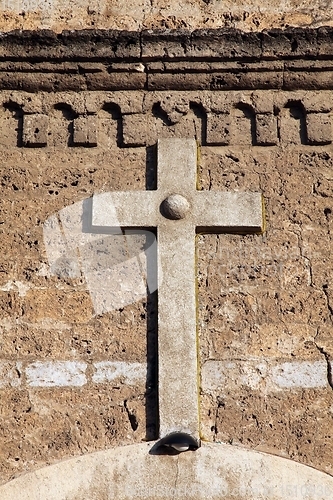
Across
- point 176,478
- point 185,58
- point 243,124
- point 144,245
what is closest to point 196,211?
point 144,245

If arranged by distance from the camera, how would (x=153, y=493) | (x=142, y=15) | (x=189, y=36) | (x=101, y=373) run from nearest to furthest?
1. (x=153, y=493)
2. (x=101, y=373)
3. (x=189, y=36)
4. (x=142, y=15)

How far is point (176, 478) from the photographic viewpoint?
3.46 meters

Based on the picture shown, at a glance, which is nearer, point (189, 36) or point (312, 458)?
point (312, 458)

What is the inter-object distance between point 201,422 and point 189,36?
6.01 ft

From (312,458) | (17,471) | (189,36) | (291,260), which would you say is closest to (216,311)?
(291,260)

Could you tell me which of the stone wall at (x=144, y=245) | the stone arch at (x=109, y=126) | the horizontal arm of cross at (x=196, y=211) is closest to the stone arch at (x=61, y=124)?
the stone wall at (x=144, y=245)

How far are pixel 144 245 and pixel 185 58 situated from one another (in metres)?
0.95

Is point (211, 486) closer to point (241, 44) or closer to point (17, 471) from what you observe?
point (17, 471)

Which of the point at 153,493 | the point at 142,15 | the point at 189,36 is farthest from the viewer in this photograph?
the point at 142,15

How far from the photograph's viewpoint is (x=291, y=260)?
383 cm

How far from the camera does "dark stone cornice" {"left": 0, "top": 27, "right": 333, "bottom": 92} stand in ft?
13.4

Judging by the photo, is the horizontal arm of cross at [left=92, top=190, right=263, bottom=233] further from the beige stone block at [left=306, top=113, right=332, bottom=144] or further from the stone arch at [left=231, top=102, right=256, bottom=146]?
the beige stone block at [left=306, top=113, right=332, bottom=144]

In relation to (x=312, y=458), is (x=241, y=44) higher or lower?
higher

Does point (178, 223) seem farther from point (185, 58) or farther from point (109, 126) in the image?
point (185, 58)
